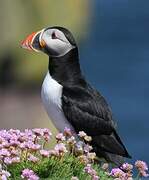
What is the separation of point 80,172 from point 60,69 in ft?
4.34

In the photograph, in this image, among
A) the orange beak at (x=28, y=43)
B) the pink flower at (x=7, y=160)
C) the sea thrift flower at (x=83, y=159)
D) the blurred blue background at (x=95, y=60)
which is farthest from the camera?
the blurred blue background at (x=95, y=60)

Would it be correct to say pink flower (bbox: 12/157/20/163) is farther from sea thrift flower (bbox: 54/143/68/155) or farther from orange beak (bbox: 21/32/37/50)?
orange beak (bbox: 21/32/37/50)

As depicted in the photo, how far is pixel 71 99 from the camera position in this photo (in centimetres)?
607

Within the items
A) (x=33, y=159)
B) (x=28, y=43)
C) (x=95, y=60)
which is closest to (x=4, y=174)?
(x=33, y=159)

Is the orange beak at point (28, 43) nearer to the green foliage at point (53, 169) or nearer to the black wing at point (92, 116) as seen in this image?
the black wing at point (92, 116)

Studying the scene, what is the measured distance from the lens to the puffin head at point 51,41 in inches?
230

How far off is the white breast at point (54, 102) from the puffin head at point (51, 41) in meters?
0.18

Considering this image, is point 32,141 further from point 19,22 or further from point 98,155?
point 19,22

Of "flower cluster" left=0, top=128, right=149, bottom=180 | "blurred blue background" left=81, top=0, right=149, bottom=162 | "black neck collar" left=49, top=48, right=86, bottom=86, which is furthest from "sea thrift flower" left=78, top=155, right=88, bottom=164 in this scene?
"blurred blue background" left=81, top=0, right=149, bottom=162

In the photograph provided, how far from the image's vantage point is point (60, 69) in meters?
6.14

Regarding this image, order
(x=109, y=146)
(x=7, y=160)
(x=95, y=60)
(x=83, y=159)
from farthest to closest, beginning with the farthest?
(x=95, y=60) < (x=109, y=146) < (x=83, y=159) < (x=7, y=160)

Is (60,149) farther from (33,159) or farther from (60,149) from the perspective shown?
(33,159)

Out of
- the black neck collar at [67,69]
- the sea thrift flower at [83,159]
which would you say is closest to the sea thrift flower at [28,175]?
the sea thrift flower at [83,159]

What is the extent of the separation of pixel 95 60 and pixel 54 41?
34.8 m
